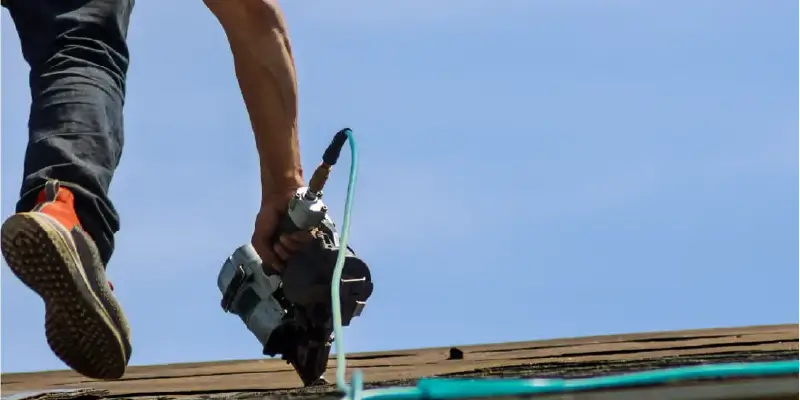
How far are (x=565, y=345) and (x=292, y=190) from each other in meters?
1.71

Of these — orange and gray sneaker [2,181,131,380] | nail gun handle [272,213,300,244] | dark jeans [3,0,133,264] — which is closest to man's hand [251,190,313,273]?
nail gun handle [272,213,300,244]

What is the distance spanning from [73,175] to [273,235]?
0.83 m

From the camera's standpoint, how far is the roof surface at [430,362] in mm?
4117

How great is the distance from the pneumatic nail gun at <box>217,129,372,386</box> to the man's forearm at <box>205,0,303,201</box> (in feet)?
0.35

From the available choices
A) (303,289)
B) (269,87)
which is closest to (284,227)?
(303,289)

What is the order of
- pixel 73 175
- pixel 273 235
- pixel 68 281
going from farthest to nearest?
pixel 273 235 → pixel 73 175 → pixel 68 281

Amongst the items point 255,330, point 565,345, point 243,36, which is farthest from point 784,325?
point 243,36

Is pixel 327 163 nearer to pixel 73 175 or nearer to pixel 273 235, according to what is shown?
pixel 273 235

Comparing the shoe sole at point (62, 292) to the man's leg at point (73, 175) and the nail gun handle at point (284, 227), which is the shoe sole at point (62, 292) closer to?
the man's leg at point (73, 175)

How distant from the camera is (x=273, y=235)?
368cm

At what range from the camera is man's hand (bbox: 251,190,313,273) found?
3.59 meters

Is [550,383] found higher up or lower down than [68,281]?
lower down

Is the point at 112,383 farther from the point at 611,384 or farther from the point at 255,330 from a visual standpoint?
the point at 611,384

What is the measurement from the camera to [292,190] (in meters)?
3.59
